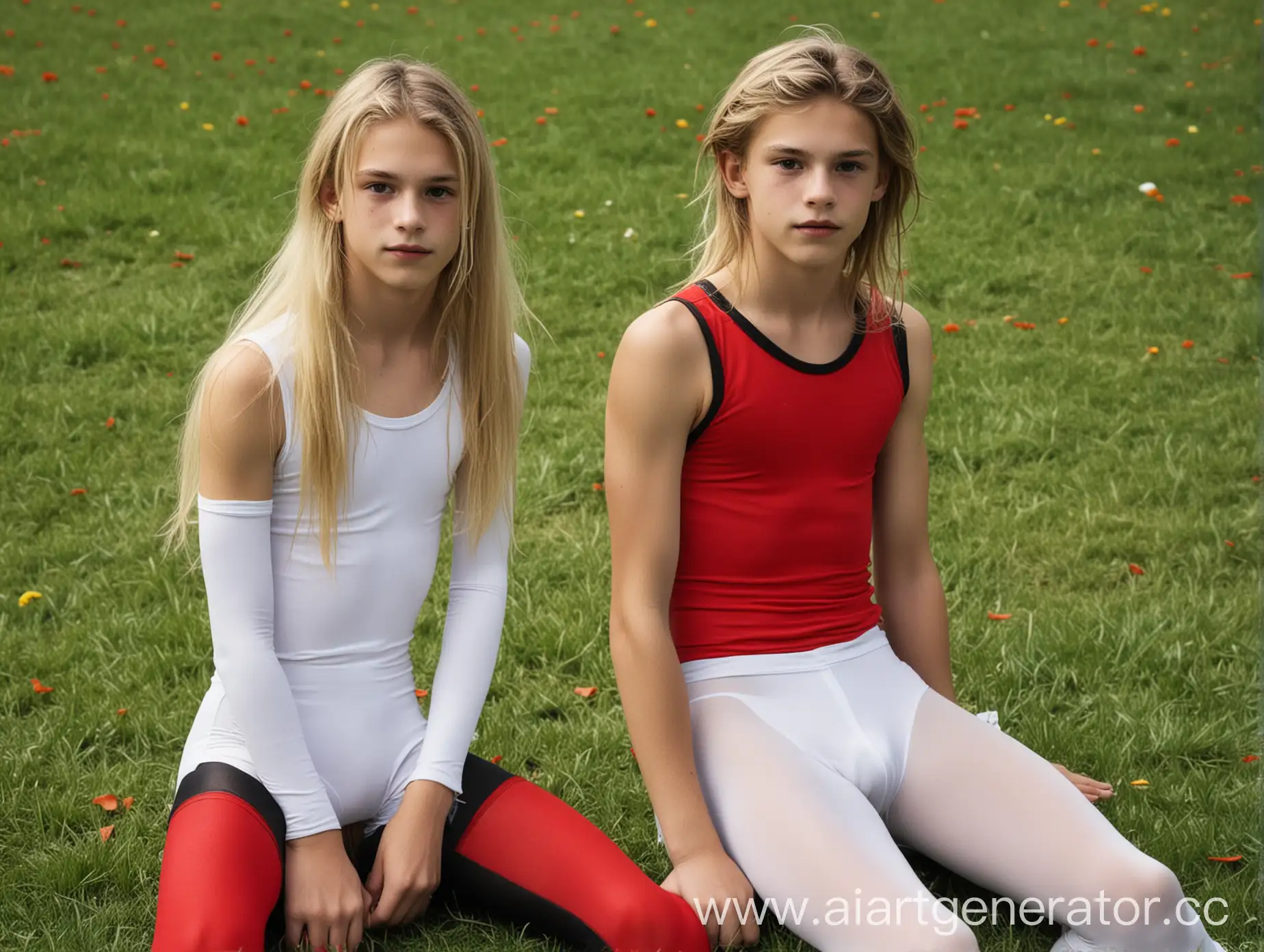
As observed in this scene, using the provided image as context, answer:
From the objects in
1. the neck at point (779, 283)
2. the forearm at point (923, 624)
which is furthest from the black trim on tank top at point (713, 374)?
the forearm at point (923, 624)

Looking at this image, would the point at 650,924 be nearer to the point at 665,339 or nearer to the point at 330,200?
the point at 665,339

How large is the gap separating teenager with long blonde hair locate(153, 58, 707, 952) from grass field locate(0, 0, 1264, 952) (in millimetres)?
254

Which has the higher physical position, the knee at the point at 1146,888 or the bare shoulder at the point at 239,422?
the bare shoulder at the point at 239,422

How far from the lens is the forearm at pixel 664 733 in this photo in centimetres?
248

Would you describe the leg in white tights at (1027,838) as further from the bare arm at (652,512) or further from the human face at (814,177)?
the human face at (814,177)

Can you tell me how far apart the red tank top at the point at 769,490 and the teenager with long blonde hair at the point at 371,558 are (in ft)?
1.25

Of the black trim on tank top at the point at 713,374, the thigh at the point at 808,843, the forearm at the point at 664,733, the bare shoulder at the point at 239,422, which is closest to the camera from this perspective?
the thigh at the point at 808,843

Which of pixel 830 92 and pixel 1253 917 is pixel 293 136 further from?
pixel 1253 917

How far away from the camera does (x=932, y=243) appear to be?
6805 mm

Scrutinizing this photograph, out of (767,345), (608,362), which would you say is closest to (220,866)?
(767,345)

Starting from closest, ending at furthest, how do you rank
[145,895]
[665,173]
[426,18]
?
[145,895] → [665,173] → [426,18]

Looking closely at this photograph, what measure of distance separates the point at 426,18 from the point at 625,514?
30.9 feet

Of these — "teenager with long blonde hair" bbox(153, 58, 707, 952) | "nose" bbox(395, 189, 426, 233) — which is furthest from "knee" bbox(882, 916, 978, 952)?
"nose" bbox(395, 189, 426, 233)

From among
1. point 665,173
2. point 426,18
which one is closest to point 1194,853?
point 665,173
